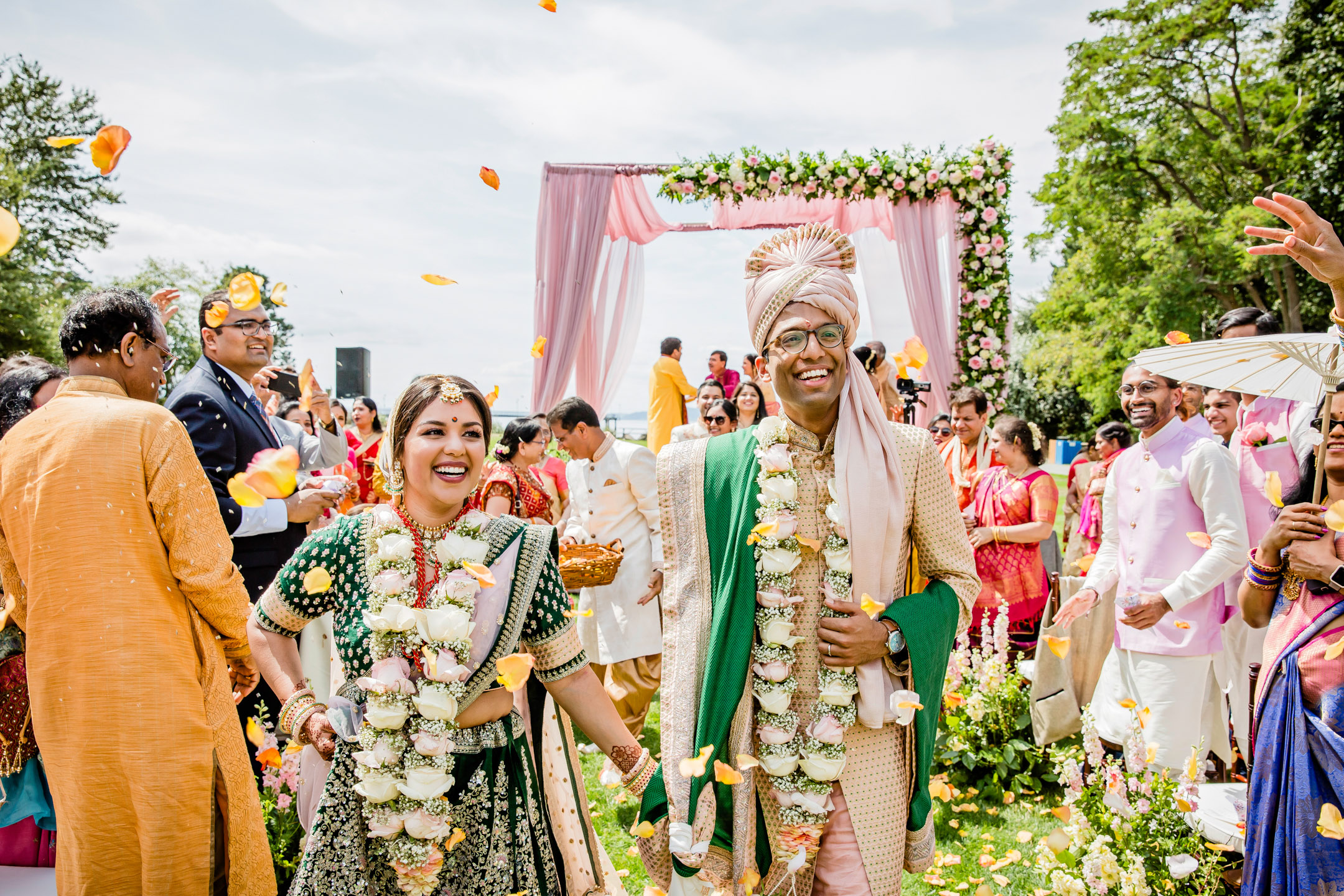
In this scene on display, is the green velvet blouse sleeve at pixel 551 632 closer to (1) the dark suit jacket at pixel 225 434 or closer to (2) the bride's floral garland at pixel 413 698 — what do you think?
(2) the bride's floral garland at pixel 413 698

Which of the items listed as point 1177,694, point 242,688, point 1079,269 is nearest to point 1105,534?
point 1177,694

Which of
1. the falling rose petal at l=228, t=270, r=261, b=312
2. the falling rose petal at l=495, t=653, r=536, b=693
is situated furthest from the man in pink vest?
the falling rose petal at l=228, t=270, r=261, b=312

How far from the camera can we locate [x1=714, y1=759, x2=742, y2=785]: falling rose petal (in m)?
2.04

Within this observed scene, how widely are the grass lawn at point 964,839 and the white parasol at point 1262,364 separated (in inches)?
83.3

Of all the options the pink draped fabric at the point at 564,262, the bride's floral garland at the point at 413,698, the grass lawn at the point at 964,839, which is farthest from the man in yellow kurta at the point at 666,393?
the bride's floral garland at the point at 413,698

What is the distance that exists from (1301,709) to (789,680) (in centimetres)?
165

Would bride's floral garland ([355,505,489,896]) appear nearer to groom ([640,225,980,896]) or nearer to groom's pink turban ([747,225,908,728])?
groom ([640,225,980,896])

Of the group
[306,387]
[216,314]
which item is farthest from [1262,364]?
[306,387]

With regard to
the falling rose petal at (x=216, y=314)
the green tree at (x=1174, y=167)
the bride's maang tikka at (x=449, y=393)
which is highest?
the green tree at (x=1174, y=167)

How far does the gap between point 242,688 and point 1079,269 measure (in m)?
25.9

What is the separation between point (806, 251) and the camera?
7.61ft

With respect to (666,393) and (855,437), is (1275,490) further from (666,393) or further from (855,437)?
(666,393)

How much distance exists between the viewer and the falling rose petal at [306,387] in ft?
21.0

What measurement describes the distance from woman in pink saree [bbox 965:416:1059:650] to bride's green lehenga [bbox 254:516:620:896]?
12.0ft
